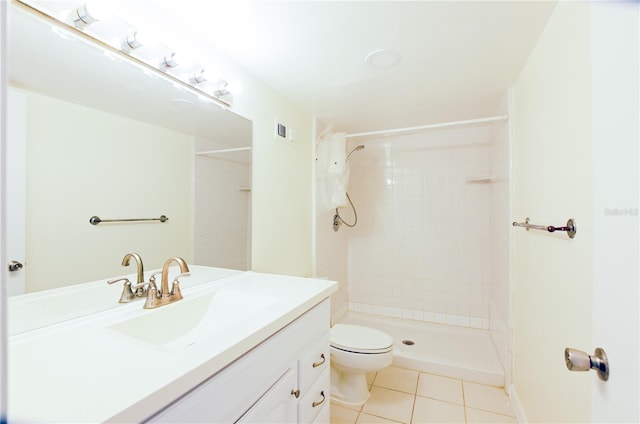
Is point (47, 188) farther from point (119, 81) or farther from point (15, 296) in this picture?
point (119, 81)

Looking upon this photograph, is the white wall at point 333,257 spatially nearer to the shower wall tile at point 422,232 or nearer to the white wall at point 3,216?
the shower wall tile at point 422,232

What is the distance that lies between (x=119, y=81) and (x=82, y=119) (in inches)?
8.4

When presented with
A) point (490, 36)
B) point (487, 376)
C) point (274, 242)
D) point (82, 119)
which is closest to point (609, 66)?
point (490, 36)

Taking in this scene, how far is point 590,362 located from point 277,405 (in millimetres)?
826

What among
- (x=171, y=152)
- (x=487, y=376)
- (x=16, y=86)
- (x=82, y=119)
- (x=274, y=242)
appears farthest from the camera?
(x=487, y=376)

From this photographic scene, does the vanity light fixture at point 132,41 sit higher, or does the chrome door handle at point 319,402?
the vanity light fixture at point 132,41

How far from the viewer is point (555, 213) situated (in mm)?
1115

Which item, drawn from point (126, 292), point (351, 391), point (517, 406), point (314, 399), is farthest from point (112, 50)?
point (517, 406)

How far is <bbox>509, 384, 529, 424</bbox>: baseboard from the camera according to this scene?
1.53m

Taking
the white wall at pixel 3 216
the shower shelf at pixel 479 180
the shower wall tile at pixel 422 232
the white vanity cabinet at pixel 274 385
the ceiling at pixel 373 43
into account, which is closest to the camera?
the white wall at pixel 3 216

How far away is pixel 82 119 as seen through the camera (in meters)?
0.91

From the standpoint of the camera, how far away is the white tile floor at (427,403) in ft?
5.41

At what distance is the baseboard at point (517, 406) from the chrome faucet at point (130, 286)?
1992 mm

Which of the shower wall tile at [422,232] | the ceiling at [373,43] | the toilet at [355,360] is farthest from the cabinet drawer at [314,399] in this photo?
the shower wall tile at [422,232]
